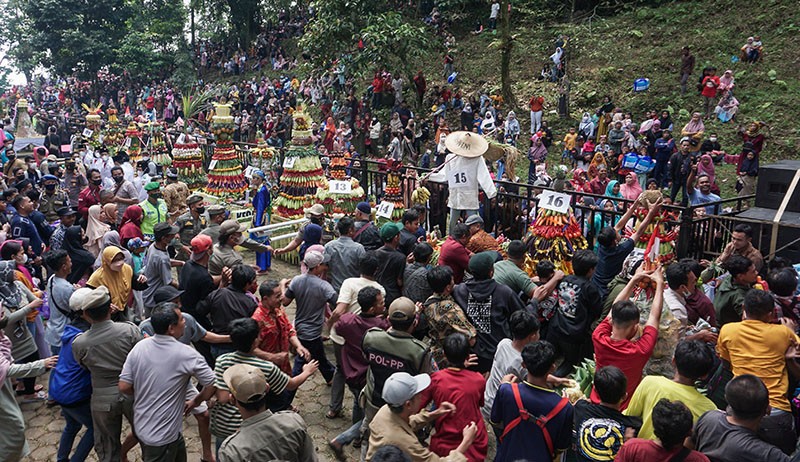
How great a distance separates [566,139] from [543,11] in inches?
492

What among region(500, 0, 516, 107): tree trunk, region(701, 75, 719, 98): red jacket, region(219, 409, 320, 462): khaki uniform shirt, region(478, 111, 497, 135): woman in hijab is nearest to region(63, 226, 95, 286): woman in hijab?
region(219, 409, 320, 462): khaki uniform shirt

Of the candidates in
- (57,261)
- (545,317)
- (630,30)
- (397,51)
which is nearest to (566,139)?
(397,51)

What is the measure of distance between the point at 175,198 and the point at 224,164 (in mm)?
3085

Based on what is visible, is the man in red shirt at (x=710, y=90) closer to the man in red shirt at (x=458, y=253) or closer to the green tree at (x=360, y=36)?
the green tree at (x=360, y=36)

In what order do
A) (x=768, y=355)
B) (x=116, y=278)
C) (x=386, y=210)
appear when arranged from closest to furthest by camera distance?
(x=768, y=355)
(x=116, y=278)
(x=386, y=210)

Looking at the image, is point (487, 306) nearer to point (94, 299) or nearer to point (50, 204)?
point (94, 299)

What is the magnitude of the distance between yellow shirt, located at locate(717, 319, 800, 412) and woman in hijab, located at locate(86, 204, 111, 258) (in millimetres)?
7713

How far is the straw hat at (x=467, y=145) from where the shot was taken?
856cm

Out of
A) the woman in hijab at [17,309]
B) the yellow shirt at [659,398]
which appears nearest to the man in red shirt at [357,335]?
the yellow shirt at [659,398]

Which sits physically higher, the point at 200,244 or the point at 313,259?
the point at 200,244

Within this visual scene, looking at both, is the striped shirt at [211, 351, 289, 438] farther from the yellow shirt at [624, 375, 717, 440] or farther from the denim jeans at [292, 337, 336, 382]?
the yellow shirt at [624, 375, 717, 440]

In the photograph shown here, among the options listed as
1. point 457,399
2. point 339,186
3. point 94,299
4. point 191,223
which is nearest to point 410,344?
point 457,399

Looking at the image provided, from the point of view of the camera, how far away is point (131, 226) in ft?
25.9

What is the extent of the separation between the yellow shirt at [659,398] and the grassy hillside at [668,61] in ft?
46.7
